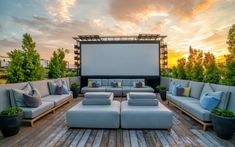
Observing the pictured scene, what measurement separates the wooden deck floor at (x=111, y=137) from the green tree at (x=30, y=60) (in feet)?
11.6

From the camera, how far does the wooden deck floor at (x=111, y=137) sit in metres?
2.62

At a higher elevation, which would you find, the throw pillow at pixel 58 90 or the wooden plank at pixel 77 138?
the throw pillow at pixel 58 90

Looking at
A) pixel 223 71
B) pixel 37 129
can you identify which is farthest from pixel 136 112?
pixel 223 71

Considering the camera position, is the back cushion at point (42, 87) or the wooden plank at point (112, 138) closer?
the wooden plank at point (112, 138)

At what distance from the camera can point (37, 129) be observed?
10.9 feet

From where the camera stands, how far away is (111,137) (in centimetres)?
289

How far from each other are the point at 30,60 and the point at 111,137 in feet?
17.2

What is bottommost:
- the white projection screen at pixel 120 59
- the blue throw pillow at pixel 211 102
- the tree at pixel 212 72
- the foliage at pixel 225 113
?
the foliage at pixel 225 113

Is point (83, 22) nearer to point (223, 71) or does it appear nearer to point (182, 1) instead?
point (182, 1)

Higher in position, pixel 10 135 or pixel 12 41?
pixel 12 41

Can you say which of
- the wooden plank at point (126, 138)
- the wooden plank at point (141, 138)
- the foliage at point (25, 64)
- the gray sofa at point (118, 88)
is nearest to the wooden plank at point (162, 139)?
the wooden plank at point (141, 138)

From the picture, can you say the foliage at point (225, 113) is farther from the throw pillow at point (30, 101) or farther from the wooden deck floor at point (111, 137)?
the throw pillow at point (30, 101)

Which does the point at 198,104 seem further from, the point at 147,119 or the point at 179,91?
the point at 147,119

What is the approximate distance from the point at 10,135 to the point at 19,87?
1469 mm
